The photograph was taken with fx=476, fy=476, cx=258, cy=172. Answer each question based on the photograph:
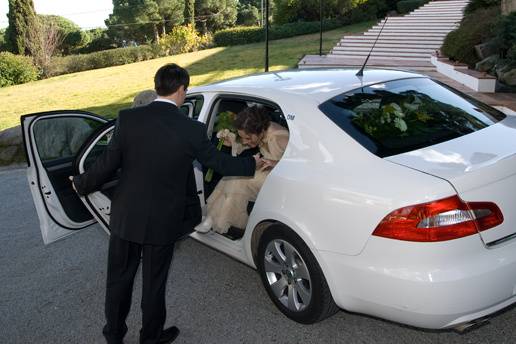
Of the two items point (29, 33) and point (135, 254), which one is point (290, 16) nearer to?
point (29, 33)

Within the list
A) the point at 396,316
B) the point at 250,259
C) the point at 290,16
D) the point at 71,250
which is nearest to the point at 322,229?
the point at 396,316

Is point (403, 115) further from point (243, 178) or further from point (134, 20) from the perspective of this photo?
point (134, 20)

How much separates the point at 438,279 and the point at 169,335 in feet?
5.69

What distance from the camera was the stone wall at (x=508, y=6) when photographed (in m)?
11.1

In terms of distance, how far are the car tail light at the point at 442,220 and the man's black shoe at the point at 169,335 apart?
164 cm

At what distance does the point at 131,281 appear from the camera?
284cm

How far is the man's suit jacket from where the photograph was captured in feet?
8.09

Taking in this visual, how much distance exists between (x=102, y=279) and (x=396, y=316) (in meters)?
2.57

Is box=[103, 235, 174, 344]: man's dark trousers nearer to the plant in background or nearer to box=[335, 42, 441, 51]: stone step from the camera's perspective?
the plant in background

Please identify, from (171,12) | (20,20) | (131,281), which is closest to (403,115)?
(131,281)

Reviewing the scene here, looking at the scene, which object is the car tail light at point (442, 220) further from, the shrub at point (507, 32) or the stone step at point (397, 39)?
the stone step at point (397, 39)

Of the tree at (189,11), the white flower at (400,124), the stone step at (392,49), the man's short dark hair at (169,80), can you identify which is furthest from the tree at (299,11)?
the man's short dark hair at (169,80)

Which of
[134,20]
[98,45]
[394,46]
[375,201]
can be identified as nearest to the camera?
[375,201]

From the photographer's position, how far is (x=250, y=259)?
3387mm
